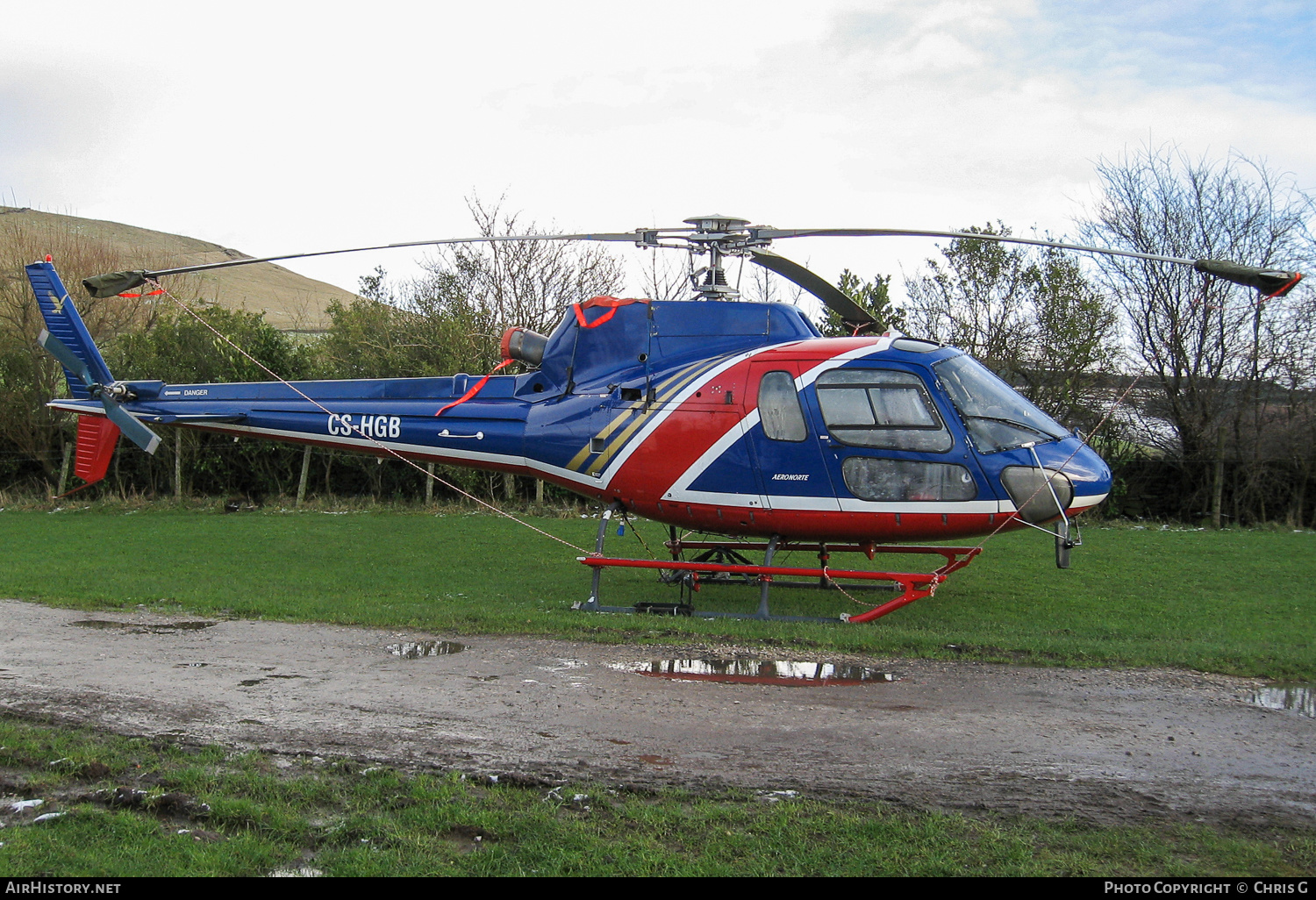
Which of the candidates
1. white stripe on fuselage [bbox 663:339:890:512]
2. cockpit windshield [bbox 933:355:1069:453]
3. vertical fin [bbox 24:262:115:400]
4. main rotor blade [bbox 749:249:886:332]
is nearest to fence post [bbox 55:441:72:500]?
vertical fin [bbox 24:262:115:400]

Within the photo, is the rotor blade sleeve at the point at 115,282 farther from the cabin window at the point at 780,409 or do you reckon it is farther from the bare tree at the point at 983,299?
the bare tree at the point at 983,299

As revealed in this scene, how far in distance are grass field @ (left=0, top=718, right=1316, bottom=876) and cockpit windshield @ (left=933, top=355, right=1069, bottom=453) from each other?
5.76 m

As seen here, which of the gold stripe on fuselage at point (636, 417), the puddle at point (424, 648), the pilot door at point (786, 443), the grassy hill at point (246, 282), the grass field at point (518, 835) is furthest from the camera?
the grassy hill at point (246, 282)

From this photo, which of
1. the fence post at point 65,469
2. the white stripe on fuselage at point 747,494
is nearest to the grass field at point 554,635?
the white stripe on fuselage at point 747,494

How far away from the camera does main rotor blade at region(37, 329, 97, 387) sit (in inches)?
527

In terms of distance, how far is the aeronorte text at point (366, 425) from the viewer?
40.5 ft

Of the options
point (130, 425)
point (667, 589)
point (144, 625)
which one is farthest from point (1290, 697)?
point (130, 425)

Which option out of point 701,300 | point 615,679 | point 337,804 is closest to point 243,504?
point 701,300

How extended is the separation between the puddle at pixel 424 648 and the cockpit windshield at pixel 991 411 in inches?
228

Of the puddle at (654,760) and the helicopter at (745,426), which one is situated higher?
the helicopter at (745,426)

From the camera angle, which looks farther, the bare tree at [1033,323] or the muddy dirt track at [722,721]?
the bare tree at [1033,323]

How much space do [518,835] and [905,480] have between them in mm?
6633

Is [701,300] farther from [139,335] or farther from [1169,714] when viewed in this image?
[139,335]

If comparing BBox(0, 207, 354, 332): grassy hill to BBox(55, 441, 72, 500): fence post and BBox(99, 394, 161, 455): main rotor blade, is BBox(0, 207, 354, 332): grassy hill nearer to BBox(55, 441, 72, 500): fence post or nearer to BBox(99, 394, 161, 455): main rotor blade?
BBox(55, 441, 72, 500): fence post
